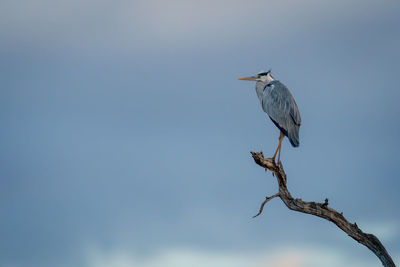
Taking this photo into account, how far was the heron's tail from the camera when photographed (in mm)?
15514

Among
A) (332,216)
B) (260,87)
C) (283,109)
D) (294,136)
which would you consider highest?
(260,87)

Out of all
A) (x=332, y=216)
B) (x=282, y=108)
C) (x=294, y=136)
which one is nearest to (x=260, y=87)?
(x=282, y=108)

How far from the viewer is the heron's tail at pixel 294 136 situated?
1551cm

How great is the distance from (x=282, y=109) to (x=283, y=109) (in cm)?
4

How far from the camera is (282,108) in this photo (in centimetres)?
1619

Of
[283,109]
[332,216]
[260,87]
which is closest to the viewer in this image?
[332,216]

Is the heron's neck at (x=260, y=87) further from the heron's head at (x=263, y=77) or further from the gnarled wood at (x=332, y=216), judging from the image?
the gnarled wood at (x=332, y=216)

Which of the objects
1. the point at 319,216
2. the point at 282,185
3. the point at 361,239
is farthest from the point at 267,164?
the point at 361,239

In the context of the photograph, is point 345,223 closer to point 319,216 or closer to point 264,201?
point 319,216

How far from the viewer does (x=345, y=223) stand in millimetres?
13695

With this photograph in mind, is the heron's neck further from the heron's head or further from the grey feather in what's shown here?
the grey feather

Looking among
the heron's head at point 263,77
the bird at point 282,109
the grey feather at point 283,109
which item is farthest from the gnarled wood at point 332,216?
the heron's head at point 263,77

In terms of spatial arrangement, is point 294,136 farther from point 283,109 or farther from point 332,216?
point 332,216

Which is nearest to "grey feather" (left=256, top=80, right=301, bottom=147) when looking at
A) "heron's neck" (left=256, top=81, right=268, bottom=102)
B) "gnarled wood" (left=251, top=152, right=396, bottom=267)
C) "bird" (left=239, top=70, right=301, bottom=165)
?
"bird" (left=239, top=70, right=301, bottom=165)
